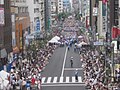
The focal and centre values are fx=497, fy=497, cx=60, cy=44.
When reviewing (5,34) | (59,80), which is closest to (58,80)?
(59,80)

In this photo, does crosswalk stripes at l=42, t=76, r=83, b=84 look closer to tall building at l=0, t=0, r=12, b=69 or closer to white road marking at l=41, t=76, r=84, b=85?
white road marking at l=41, t=76, r=84, b=85

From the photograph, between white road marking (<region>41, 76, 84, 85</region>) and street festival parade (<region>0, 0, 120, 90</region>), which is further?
white road marking (<region>41, 76, 84, 85</region>)

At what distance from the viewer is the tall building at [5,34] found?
2014 inches

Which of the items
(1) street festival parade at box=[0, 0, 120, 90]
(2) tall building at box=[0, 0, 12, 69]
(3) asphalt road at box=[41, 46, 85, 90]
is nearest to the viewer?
(1) street festival parade at box=[0, 0, 120, 90]

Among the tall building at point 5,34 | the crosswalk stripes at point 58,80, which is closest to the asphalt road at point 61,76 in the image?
the crosswalk stripes at point 58,80

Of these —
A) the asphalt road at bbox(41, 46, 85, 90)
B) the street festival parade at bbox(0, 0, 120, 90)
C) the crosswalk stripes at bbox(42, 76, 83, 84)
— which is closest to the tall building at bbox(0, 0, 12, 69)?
the street festival parade at bbox(0, 0, 120, 90)

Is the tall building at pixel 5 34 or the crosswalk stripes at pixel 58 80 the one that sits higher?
the tall building at pixel 5 34

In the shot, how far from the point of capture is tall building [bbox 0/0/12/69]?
2014 inches

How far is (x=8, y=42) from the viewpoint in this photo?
58.6 m

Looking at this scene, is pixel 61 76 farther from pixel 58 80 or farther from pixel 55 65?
pixel 55 65

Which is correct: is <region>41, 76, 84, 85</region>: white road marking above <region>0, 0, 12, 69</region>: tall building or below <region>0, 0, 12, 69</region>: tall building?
below

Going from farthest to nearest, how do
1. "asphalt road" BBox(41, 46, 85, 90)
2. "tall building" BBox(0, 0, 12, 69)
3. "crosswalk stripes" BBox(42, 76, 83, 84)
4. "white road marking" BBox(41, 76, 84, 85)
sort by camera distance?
"tall building" BBox(0, 0, 12, 69) < "crosswalk stripes" BBox(42, 76, 83, 84) < "white road marking" BBox(41, 76, 84, 85) < "asphalt road" BBox(41, 46, 85, 90)

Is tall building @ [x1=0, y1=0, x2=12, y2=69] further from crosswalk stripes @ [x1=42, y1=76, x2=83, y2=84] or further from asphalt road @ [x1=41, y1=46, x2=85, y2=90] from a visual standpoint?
crosswalk stripes @ [x1=42, y1=76, x2=83, y2=84]

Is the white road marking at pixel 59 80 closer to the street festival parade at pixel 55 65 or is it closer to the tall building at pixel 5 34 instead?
the street festival parade at pixel 55 65
